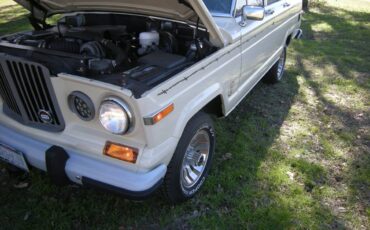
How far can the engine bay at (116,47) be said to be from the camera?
252 centimetres

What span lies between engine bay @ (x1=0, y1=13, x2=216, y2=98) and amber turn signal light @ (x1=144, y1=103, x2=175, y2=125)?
6.6 inches

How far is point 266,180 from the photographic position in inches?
137

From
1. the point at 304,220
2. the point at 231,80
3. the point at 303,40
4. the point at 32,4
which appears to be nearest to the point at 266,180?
the point at 304,220

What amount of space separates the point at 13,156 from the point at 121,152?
91cm

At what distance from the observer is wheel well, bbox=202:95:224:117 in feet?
10.7

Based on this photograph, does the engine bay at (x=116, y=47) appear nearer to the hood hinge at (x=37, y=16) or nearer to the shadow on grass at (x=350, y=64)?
the hood hinge at (x=37, y=16)

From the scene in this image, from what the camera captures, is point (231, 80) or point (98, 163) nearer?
point (98, 163)

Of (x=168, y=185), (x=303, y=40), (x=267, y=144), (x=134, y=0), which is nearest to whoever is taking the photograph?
(x=168, y=185)

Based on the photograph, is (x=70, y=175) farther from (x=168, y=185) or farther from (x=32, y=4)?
(x=32, y=4)

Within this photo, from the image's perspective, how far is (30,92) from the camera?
252cm

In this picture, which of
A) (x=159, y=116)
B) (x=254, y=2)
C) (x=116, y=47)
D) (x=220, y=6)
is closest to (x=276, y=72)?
(x=254, y=2)

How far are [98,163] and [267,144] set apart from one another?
230 centimetres

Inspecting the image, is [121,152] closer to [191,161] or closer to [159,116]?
[159,116]

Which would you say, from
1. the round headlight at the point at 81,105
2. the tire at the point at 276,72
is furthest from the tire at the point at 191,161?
the tire at the point at 276,72
